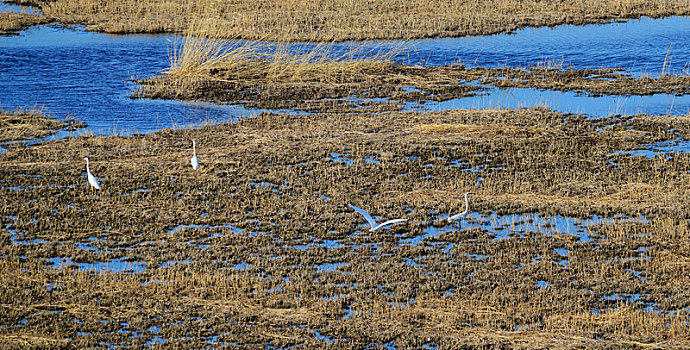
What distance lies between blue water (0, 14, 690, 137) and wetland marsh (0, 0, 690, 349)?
16 cm

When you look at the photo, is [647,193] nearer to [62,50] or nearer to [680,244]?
[680,244]

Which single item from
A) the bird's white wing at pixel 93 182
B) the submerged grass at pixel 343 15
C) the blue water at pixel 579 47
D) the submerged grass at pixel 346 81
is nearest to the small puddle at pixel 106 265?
the bird's white wing at pixel 93 182

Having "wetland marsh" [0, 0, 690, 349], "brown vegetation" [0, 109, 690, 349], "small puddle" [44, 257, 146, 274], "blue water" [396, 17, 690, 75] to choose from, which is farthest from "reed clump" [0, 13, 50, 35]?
"small puddle" [44, 257, 146, 274]

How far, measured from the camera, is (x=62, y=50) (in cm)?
3325

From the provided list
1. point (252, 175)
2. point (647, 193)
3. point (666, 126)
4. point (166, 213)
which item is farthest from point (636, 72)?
point (166, 213)

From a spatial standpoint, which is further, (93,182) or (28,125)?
(28,125)

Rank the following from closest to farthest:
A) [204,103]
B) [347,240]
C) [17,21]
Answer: [347,240]
[204,103]
[17,21]

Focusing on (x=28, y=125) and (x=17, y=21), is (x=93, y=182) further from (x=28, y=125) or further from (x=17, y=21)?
(x=17, y=21)

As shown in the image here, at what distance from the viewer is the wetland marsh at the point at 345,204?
11.0m

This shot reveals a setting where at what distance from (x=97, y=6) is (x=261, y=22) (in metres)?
9.31

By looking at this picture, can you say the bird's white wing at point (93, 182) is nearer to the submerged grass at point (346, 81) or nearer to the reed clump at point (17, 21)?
the submerged grass at point (346, 81)

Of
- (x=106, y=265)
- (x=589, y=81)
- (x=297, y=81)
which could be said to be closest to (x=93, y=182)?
(x=106, y=265)

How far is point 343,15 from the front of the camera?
125 ft

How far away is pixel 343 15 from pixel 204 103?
1432 centimetres
